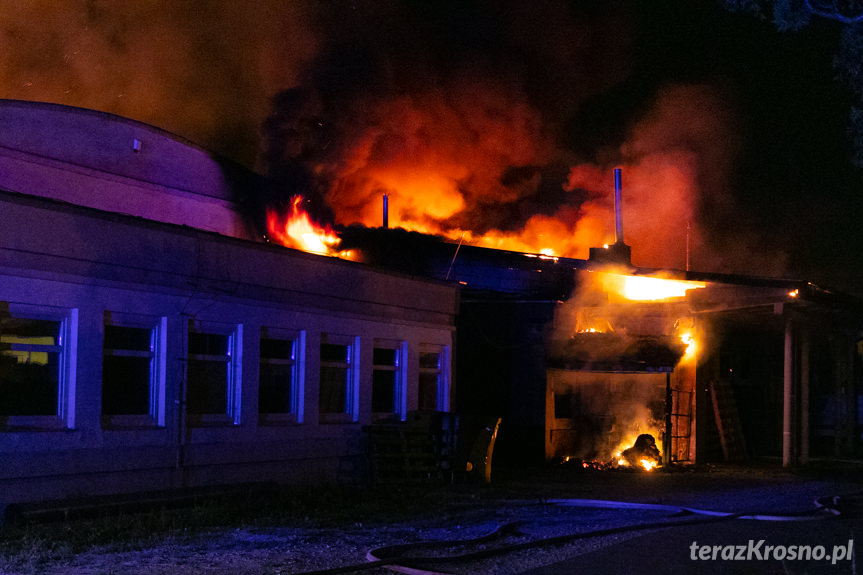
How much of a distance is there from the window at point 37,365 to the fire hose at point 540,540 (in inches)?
187

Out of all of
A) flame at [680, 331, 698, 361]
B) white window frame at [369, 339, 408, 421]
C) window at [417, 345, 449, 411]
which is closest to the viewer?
white window frame at [369, 339, 408, 421]

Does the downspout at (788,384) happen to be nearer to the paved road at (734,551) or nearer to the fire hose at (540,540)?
the fire hose at (540,540)

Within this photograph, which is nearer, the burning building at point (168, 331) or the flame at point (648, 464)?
the burning building at point (168, 331)

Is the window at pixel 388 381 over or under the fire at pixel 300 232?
under

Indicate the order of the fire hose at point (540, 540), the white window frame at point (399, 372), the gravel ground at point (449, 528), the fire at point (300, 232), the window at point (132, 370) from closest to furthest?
1. the fire hose at point (540, 540)
2. the gravel ground at point (449, 528)
3. the window at point (132, 370)
4. the white window frame at point (399, 372)
5. the fire at point (300, 232)

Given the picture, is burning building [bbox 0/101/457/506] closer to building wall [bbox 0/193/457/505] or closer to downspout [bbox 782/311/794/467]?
building wall [bbox 0/193/457/505]

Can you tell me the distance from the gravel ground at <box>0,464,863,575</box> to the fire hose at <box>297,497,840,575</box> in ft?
0.21

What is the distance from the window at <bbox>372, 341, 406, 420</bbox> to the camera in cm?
1639

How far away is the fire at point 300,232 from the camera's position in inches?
824

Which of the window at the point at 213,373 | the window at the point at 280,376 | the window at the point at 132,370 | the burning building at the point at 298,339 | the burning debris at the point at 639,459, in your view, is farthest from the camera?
the burning debris at the point at 639,459

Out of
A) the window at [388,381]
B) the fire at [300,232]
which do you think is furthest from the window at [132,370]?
the fire at [300,232]

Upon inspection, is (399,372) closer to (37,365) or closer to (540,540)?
(37,365)

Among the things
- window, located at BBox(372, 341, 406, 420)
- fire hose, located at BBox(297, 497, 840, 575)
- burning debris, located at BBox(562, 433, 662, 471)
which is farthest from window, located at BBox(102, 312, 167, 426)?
burning debris, located at BBox(562, 433, 662, 471)

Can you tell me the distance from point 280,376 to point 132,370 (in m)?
2.89
